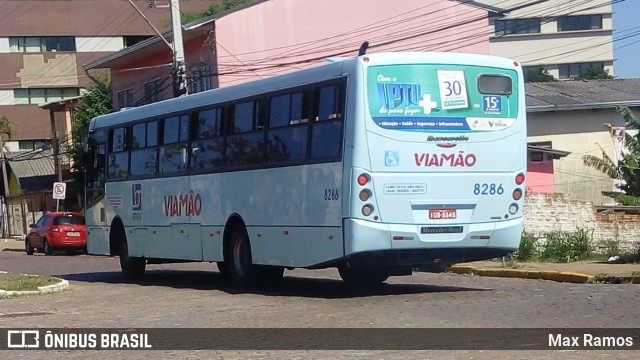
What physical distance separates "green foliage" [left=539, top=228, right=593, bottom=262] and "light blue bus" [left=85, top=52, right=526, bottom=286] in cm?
577

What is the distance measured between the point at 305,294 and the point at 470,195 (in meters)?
3.21

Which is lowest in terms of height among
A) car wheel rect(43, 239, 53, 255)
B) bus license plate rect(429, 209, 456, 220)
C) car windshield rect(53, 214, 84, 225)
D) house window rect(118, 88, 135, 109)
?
car wheel rect(43, 239, 53, 255)

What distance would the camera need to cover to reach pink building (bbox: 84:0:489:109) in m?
40.6

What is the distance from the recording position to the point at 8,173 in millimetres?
65312

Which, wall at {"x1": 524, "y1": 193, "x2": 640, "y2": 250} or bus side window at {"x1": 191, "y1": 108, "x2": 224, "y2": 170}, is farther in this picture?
wall at {"x1": 524, "y1": 193, "x2": 640, "y2": 250}

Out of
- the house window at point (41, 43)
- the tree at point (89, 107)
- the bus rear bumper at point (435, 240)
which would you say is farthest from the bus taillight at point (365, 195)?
the house window at point (41, 43)

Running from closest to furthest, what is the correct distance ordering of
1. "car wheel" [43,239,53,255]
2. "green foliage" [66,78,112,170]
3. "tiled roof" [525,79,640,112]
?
"car wheel" [43,239,53,255] → "tiled roof" [525,79,640,112] → "green foliage" [66,78,112,170]

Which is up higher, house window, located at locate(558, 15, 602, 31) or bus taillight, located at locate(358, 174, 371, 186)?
house window, located at locate(558, 15, 602, 31)

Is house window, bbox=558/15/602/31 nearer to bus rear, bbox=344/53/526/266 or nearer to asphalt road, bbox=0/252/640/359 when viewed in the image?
asphalt road, bbox=0/252/640/359

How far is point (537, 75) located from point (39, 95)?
39.1 meters

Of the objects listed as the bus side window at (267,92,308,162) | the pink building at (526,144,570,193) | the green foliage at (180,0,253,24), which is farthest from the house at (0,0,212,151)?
the bus side window at (267,92,308,162)

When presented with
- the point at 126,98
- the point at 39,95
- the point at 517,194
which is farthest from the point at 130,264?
the point at 39,95

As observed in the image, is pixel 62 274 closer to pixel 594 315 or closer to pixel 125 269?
pixel 125 269

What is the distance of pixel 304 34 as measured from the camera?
41938 mm
